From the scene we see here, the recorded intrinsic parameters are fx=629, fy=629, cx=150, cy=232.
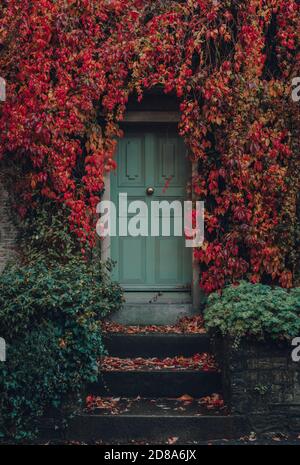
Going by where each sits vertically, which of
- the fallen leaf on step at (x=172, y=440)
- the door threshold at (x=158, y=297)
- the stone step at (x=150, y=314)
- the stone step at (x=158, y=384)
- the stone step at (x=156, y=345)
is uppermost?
the door threshold at (x=158, y=297)

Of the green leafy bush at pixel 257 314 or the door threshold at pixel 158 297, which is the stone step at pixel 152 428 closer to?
the green leafy bush at pixel 257 314

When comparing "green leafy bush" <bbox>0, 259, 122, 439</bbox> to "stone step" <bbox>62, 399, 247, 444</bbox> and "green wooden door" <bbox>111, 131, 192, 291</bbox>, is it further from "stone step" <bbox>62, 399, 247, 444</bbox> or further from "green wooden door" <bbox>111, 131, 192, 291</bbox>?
"green wooden door" <bbox>111, 131, 192, 291</bbox>

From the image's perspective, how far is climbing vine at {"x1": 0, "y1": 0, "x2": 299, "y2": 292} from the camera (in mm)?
7211

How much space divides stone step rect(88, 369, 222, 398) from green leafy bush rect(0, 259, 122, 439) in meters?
0.50

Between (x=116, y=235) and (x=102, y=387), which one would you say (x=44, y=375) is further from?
(x=116, y=235)

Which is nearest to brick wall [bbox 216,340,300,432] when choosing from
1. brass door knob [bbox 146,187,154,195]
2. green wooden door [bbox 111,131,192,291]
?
green wooden door [bbox 111,131,192,291]

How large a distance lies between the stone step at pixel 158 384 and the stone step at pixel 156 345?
545mm

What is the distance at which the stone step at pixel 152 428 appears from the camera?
5.63m

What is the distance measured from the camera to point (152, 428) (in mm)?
5641

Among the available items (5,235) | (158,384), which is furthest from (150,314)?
(5,235)

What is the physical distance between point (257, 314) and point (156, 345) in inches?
58.6

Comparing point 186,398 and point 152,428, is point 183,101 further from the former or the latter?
point 152,428

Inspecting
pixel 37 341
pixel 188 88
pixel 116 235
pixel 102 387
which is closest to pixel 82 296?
pixel 37 341

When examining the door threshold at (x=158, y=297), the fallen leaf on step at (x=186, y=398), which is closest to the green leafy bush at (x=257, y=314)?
the fallen leaf on step at (x=186, y=398)
